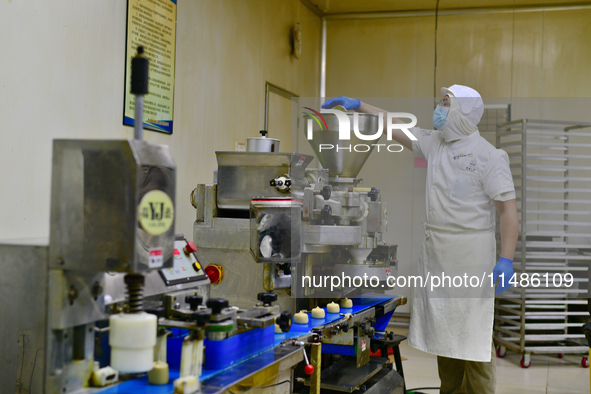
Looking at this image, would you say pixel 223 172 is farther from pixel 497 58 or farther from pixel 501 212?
pixel 497 58

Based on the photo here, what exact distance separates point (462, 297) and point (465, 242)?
11.2 inches

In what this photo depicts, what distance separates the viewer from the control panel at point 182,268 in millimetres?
1499

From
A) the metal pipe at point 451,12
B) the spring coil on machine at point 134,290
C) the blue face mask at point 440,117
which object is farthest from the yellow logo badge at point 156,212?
the metal pipe at point 451,12

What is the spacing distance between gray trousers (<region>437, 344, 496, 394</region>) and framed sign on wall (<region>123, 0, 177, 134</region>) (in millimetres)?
1987

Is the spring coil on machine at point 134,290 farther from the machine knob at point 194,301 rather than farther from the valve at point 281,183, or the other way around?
the valve at point 281,183

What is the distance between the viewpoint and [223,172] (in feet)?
7.04

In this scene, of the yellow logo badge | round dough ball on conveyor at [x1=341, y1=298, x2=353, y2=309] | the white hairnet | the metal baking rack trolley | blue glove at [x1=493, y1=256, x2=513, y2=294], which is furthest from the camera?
the metal baking rack trolley

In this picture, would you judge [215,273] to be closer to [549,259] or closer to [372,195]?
[372,195]

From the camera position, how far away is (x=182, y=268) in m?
1.59

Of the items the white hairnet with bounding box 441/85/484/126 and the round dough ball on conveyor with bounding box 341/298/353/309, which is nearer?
the round dough ball on conveyor with bounding box 341/298/353/309

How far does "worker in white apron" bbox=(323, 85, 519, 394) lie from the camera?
2.80 metres

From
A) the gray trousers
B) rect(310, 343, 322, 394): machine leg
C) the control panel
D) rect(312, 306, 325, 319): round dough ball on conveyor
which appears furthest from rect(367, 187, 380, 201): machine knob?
the gray trousers

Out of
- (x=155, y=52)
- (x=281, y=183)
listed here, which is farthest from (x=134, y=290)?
(x=155, y=52)

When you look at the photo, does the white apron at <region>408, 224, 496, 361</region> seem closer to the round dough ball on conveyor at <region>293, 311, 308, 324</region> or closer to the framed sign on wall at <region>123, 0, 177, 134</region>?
the round dough ball on conveyor at <region>293, 311, 308, 324</region>
